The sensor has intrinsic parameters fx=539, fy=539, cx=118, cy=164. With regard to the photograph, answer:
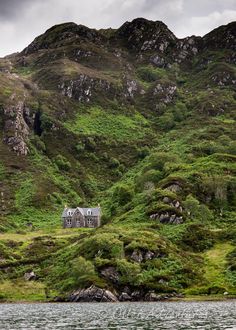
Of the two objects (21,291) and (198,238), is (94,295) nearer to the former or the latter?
(21,291)

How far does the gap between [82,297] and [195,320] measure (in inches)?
2366

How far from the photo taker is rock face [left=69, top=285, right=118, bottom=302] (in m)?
124

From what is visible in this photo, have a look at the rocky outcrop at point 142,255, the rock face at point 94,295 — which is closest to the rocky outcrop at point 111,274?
the rock face at point 94,295

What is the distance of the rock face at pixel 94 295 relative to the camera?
406 feet

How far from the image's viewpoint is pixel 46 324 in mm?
67625

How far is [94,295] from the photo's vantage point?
124 metres

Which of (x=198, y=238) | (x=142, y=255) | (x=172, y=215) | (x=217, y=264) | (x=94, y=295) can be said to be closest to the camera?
(x=94, y=295)

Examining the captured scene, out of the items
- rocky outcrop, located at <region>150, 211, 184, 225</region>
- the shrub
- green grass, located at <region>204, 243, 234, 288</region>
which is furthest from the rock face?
the shrub

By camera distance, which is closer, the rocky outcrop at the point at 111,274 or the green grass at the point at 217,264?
the rocky outcrop at the point at 111,274

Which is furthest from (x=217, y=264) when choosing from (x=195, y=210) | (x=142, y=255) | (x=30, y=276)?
(x=30, y=276)

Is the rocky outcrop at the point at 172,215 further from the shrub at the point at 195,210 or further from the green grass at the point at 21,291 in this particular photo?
the green grass at the point at 21,291

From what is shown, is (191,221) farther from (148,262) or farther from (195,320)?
(195,320)

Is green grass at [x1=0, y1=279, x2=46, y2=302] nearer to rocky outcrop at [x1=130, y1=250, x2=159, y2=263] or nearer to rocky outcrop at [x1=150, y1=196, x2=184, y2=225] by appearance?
rocky outcrop at [x1=130, y1=250, x2=159, y2=263]

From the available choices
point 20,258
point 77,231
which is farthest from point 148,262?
point 77,231
